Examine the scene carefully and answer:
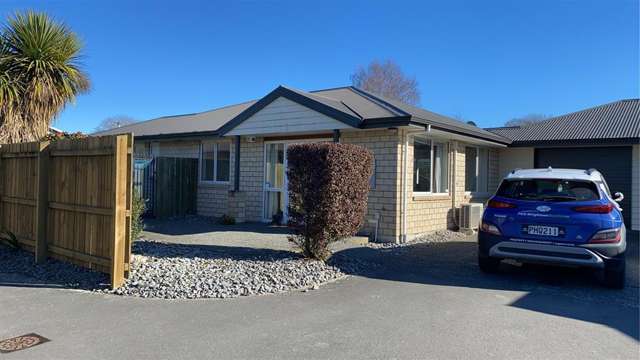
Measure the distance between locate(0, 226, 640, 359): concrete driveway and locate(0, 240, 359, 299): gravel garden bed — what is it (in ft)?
0.97

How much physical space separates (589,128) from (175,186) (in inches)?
545

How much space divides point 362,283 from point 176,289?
2.72m

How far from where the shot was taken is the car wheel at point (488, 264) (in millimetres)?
7781

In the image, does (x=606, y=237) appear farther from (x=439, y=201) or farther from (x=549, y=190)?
(x=439, y=201)

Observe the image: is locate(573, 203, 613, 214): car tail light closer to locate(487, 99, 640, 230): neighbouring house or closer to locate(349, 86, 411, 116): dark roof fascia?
locate(349, 86, 411, 116): dark roof fascia

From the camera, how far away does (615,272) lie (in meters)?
6.85

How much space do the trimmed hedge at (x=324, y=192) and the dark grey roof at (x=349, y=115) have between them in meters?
2.86

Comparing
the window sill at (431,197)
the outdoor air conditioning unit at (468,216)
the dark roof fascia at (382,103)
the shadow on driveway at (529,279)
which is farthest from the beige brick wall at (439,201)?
the shadow on driveway at (529,279)

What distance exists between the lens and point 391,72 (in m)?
41.7

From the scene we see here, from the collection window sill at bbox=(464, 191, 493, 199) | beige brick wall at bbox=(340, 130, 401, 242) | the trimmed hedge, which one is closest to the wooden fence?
the trimmed hedge

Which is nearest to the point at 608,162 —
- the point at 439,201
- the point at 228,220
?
the point at 439,201

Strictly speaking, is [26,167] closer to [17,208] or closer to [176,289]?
[17,208]

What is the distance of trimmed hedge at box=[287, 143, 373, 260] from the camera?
780 cm

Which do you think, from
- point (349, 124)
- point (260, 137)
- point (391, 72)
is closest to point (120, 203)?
point (349, 124)
